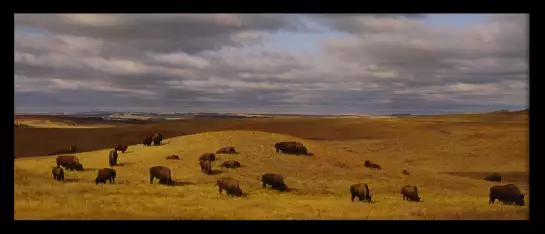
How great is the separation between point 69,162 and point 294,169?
508 cm

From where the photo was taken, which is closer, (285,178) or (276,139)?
(285,178)

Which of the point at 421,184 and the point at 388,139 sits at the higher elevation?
the point at 388,139

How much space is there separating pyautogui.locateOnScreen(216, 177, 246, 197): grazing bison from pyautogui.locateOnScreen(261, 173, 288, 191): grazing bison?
68 cm

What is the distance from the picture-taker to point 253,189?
9.46m

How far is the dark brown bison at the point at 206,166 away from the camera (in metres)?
10.1

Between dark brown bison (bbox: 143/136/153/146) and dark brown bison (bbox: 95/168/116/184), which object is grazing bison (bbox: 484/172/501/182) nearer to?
dark brown bison (bbox: 143/136/153/146)

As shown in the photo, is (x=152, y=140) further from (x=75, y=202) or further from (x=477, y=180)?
(x=477, y=180)

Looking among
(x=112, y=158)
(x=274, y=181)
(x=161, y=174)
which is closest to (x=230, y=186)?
(x=274, y=181)

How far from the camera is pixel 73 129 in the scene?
11.0 m

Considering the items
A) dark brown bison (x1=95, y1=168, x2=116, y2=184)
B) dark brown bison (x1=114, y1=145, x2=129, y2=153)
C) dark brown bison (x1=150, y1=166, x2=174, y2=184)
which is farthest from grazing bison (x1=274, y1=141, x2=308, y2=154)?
dark brown bison (x1=95, y1=168, x2=116, y2=184)

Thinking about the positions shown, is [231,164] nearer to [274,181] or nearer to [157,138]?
[274,181]

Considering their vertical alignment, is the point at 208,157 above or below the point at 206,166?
above
